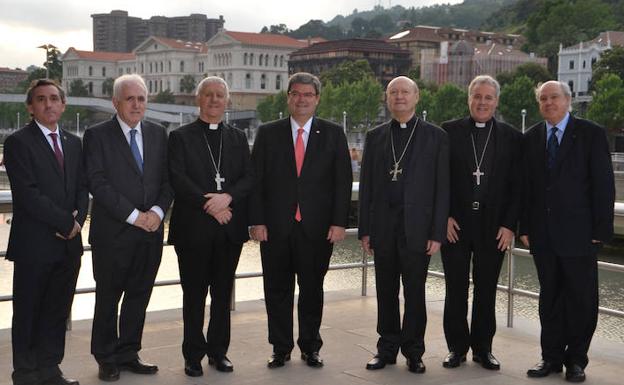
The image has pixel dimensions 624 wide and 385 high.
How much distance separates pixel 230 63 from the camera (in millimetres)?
102875

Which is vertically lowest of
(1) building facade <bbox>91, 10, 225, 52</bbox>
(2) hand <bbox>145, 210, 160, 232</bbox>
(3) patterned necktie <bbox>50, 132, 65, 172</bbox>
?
(2) hand <bbox>145, 210, 160, 232</bbox>

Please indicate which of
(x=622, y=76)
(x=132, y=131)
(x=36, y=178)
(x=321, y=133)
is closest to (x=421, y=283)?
(x=321, y=133)

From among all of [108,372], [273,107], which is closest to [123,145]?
[108,372]

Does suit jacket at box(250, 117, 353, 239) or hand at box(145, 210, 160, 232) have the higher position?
suit jacket at box(250, 117, 353, 239)

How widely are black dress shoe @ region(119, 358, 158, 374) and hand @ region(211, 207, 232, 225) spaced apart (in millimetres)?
755

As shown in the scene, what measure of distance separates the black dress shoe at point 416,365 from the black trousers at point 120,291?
1298 millimetres

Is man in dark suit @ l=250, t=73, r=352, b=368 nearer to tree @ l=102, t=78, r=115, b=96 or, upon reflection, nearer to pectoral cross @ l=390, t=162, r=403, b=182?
pectoral cross @ l=390, t=162, r=403, b=182

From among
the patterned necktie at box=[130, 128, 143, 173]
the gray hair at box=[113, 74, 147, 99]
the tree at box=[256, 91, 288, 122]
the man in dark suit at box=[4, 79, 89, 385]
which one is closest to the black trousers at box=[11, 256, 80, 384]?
the man in dark suit at box=[4, 79, 89, 385]

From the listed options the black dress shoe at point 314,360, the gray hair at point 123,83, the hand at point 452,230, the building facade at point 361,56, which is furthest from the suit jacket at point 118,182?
the building facade at point 361,56

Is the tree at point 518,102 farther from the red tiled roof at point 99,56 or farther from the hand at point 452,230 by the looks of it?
the red tiled roof at point 99,56

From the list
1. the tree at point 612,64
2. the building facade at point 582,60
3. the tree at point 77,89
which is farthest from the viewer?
the tree at point 77,89

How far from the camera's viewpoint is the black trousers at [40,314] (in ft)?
12.1

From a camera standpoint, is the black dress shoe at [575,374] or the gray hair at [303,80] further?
the gray hair at [303,80]

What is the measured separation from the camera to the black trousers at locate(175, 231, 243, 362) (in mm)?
3982
